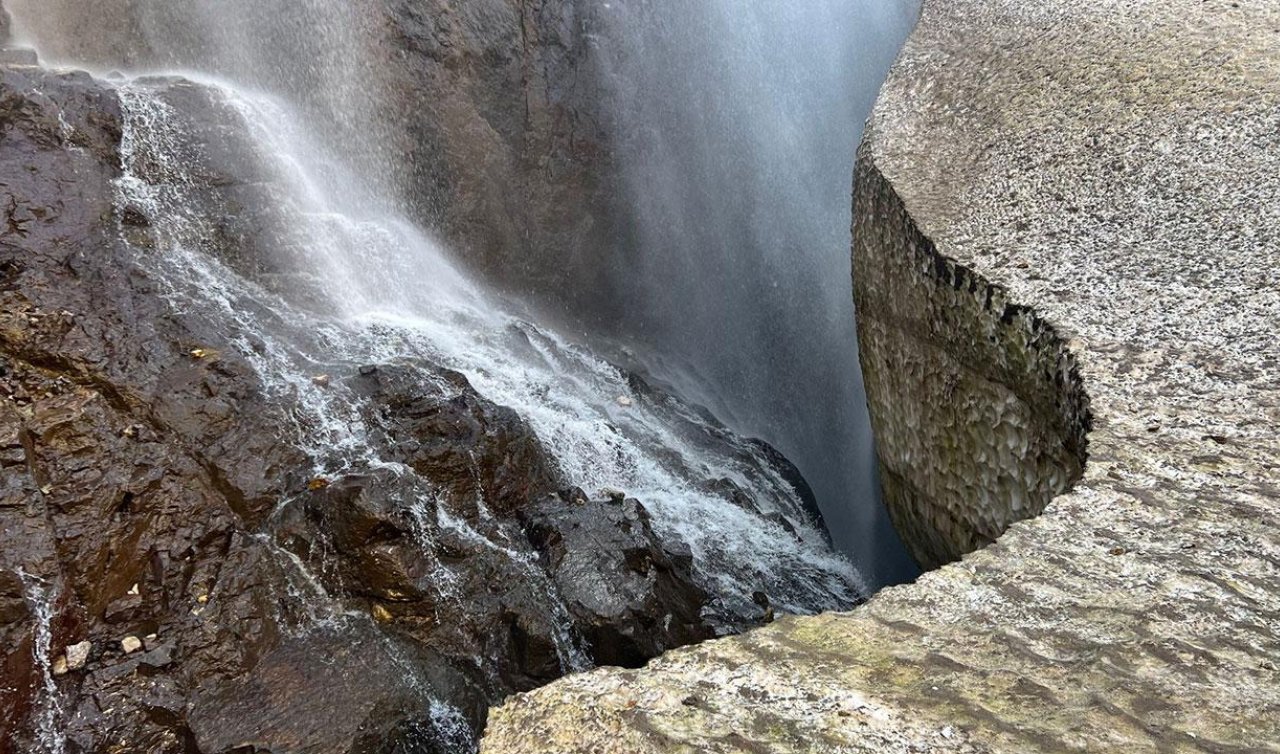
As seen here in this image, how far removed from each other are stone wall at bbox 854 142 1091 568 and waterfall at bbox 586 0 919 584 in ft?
18.7

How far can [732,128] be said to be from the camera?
13.0 metres

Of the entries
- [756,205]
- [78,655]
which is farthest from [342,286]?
[756,205]

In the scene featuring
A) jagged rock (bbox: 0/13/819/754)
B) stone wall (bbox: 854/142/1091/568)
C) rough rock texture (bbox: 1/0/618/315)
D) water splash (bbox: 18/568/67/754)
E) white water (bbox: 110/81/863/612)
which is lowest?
water splash (bbox: 18/568/67/754)

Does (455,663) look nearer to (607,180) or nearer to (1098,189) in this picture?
(1098,189)

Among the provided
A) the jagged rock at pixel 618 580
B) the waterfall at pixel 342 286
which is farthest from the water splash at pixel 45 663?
the jagged rock at pixel 618 580

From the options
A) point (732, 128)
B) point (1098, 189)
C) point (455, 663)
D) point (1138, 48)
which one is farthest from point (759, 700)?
point (732, 128)

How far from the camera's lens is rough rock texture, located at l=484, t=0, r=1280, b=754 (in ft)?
6.23

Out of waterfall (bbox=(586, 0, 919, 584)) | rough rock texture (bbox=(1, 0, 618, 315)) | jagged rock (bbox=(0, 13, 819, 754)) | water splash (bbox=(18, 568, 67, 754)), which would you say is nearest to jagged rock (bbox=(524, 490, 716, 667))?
jagged rock (bbox=(0, 13, 819, 754))

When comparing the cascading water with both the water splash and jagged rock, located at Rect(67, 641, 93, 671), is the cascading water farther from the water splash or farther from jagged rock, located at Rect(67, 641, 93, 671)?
jagged rock, located at Rect(67, 641, 93, 671)

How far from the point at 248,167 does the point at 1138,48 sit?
7617mm

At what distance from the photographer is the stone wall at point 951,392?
4035 millimetres

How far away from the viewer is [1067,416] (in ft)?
12.1

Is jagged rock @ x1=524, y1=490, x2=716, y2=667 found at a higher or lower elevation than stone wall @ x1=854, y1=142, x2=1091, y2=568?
lower

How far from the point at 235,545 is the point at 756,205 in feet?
32.2
